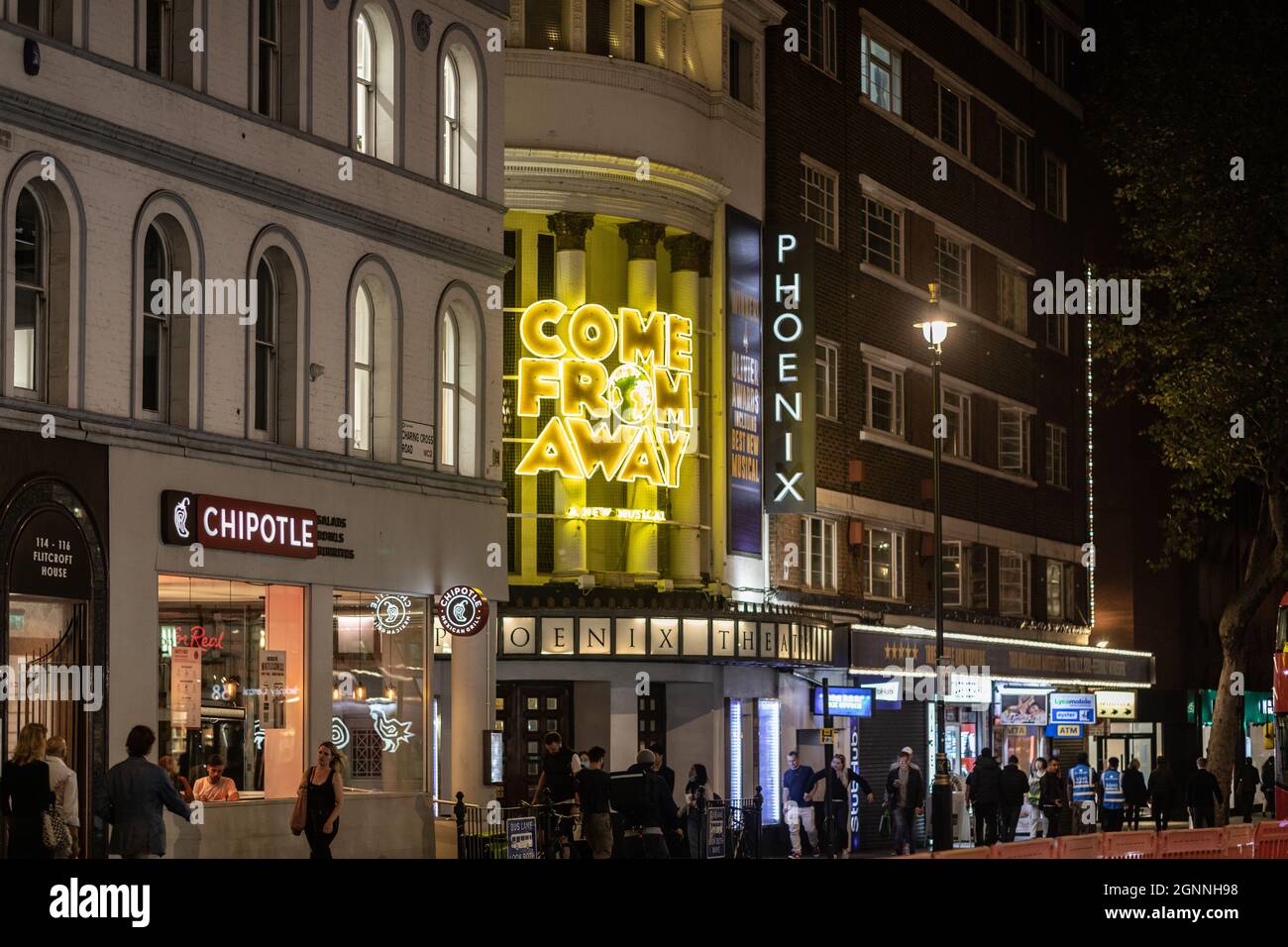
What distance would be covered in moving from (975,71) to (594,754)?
31900 mm

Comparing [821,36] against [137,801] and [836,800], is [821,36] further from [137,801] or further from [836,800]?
[137,801]

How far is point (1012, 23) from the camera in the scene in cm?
5831

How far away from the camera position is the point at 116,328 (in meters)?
26.1

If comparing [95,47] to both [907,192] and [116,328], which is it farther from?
[907,192]

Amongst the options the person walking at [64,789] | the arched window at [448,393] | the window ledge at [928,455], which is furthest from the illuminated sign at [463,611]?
the window ledge at [928,455]

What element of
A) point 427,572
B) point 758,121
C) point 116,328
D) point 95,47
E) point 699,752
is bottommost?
point 699,752

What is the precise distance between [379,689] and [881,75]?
939 inches

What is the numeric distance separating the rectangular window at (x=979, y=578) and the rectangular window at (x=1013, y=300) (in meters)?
6.13

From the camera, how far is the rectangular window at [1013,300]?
56.4 metres

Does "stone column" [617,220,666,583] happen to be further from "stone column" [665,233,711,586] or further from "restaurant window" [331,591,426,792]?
"restaurant window" [331,591,426,792]

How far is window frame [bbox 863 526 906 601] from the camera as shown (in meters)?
47.5

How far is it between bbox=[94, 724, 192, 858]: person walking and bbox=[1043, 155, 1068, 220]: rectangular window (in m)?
43.0

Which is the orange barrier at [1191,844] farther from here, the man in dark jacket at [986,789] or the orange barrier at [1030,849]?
the man in dark jacket at [986,789]
